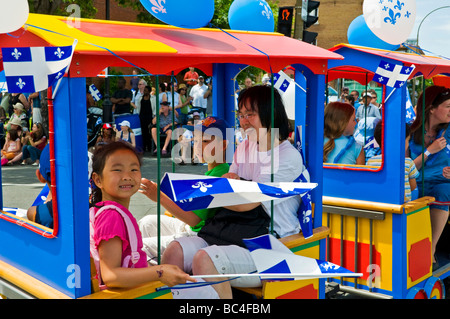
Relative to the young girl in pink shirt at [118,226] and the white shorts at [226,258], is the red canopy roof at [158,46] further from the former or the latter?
the white shorts at [226,258]

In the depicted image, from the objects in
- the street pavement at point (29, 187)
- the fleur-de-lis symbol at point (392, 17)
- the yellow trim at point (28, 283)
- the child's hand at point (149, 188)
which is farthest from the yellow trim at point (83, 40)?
the street pavement at point (29, 187)

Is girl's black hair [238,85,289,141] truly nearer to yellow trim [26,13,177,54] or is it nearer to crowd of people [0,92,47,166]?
yellow trim [26,13,177,54]

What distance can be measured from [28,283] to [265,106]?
5.17 ft

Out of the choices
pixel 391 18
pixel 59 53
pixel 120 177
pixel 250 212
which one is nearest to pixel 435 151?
pixel 391 18

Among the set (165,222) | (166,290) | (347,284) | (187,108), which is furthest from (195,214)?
(187,108)

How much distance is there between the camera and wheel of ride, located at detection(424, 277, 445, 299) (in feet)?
14.0

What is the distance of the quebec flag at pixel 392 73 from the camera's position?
3924 millimetres

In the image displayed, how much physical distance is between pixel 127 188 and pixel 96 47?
26.9 inches

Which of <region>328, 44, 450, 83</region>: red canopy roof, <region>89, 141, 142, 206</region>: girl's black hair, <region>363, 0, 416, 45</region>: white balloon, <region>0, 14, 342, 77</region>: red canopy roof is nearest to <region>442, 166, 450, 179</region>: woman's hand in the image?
<region>328, 44, 450, 83</region>: red canopy roof

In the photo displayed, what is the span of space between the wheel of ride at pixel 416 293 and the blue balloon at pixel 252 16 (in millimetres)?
2321

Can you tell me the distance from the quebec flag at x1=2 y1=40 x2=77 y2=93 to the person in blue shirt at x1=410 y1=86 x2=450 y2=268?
3.45 m

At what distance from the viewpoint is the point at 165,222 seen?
3.44 meters

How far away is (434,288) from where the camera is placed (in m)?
4.38

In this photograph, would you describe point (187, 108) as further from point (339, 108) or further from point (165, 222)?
point (165, 222)
